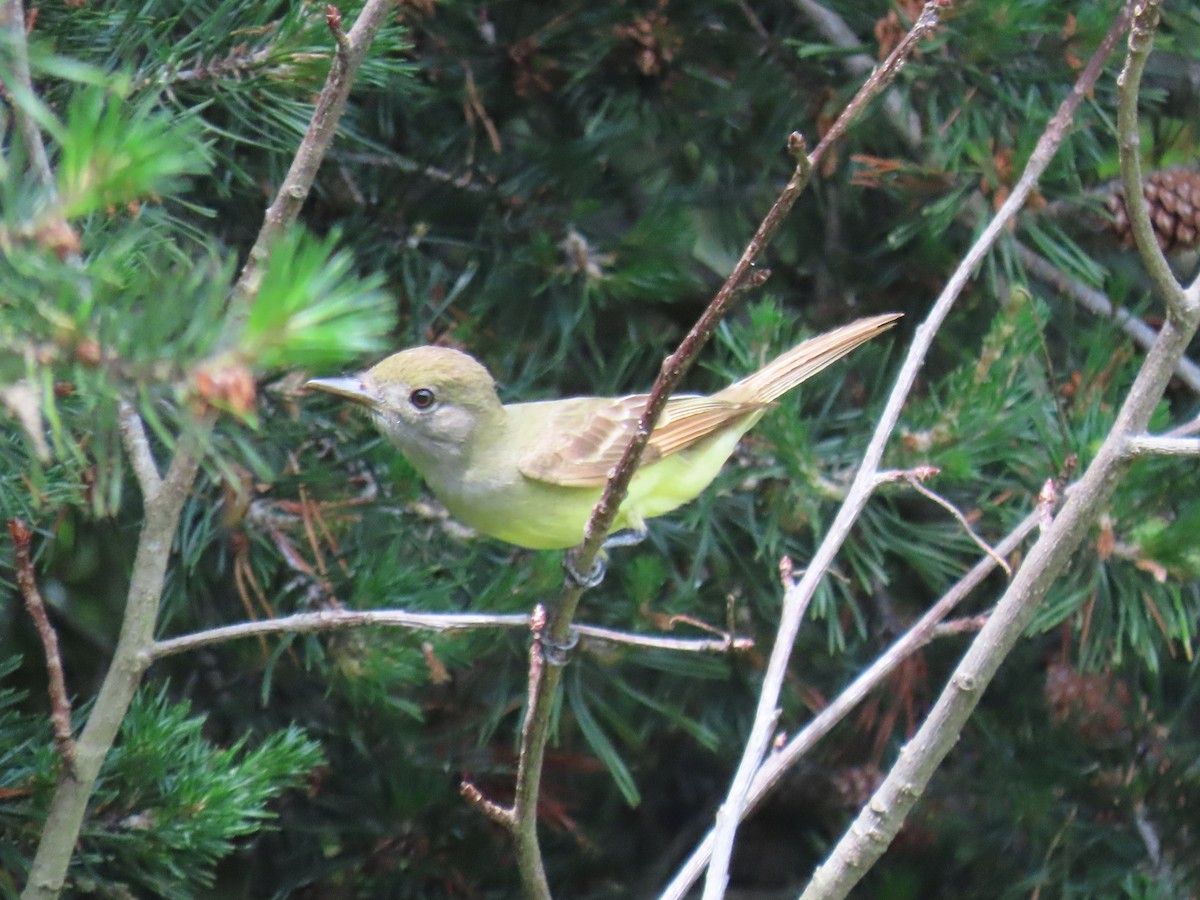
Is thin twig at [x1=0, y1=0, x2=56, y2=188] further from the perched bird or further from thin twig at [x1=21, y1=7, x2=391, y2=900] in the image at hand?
the perched bird

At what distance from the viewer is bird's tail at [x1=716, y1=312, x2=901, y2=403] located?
8.26 ft

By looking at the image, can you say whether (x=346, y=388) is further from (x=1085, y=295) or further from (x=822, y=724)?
(x=1085, y=295)

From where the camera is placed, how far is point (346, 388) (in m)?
2.34

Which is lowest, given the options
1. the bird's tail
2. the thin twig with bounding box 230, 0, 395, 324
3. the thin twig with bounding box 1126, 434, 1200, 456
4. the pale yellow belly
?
the pale yellow belly

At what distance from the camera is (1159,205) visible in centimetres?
251

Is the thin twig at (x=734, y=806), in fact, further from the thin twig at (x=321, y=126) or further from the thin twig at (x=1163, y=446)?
the thin twig at (x=321, y=126)

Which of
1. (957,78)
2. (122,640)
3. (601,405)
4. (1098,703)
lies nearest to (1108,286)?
(957,78)

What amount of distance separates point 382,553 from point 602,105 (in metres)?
1.04

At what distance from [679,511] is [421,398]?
1.88ft

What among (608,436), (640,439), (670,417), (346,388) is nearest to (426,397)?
(346,388)

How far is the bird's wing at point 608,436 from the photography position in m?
2.63

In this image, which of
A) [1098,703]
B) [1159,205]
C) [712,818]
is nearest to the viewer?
[1159,205]

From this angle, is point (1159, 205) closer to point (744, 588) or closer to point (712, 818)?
point (744, 588)

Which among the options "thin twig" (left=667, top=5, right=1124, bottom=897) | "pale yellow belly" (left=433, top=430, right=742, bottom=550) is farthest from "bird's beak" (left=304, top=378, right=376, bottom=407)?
"thin twig" (left=667, top=5, right=1124, bottom=897)
